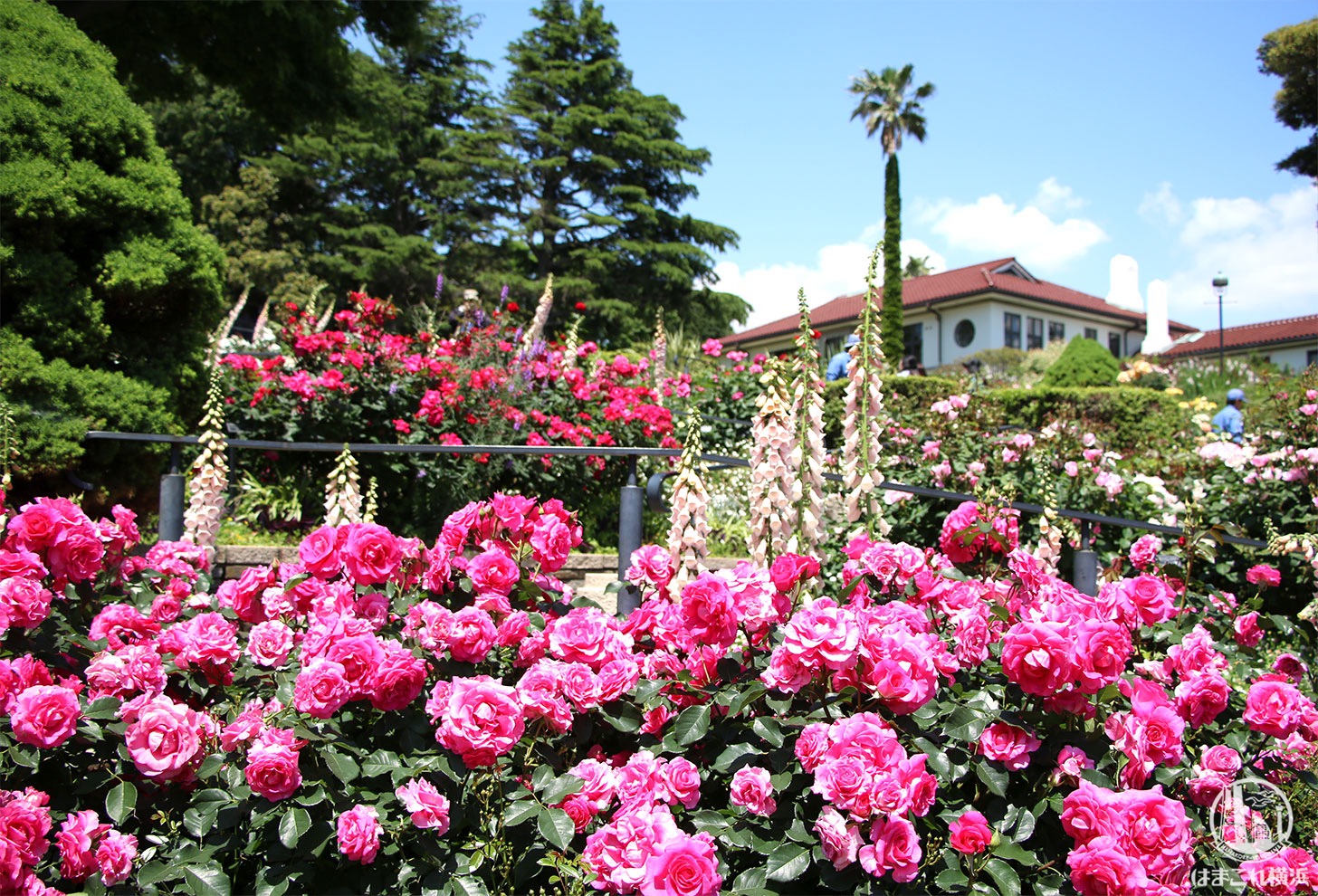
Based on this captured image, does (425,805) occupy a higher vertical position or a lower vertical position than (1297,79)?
lower

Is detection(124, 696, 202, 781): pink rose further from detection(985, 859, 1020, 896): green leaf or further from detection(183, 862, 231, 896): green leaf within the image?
detection(985, 859, 1020, 896): green leaf

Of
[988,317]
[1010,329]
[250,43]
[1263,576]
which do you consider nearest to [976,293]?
[988,317]

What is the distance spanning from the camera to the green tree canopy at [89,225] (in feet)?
15.5

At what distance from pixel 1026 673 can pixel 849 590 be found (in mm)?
532

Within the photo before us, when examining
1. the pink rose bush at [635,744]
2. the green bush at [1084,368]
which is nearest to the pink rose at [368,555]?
the pink rose bush at [635,744]

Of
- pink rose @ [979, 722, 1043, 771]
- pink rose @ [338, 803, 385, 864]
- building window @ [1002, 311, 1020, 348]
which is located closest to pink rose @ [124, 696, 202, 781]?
pink rose @ [338, 803, 385, 864]

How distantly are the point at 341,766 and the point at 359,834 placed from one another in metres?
0.13

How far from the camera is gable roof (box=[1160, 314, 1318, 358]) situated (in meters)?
37.8

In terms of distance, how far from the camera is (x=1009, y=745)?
1.74 metres

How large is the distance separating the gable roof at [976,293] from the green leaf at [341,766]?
113 ft

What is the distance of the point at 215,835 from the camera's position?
1.93m

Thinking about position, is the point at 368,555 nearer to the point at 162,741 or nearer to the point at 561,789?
the point at 162,741

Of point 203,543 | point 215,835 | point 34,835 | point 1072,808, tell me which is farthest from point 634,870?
point 203,543

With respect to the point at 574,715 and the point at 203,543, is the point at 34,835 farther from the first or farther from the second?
the point at 203,543
